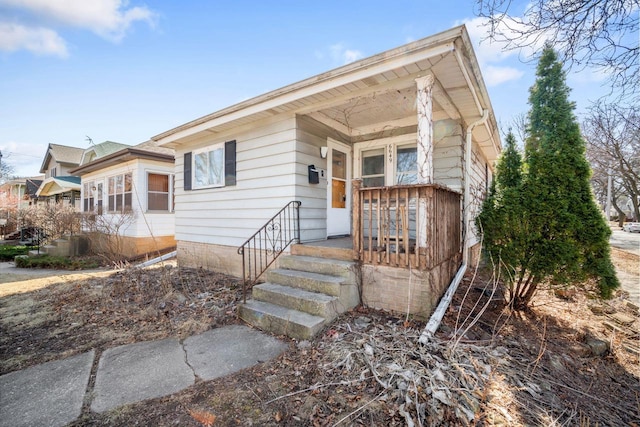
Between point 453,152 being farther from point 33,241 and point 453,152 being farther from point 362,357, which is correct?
point 33,241

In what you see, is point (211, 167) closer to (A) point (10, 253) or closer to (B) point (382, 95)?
(B) point (382, 95)

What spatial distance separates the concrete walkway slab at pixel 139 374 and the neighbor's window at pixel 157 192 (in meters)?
7.89

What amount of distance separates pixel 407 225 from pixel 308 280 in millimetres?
1474

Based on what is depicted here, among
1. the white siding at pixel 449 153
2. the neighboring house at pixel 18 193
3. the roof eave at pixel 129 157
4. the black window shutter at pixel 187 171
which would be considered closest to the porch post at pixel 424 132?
the white siding at pixel 449 153

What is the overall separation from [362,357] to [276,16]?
20.4 feet

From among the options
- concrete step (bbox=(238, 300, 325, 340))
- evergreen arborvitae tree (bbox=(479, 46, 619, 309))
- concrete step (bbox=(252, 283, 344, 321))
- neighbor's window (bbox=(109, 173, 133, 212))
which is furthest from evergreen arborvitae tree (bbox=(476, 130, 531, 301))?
neighbor's window (bbox=(109, 173, 133, 212))

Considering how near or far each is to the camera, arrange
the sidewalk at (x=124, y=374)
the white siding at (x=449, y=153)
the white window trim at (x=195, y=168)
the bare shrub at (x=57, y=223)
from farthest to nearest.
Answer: the bare shrub at (x=57, y=223) < the white window trim at (x=195, y=168) < the white siding at (x=449, y=153) < the sidewalk at (x=124, y=374)

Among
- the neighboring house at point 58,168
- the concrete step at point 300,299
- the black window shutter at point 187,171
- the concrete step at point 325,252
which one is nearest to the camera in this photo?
the concrete step at point 300,299

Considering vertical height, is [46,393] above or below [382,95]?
below

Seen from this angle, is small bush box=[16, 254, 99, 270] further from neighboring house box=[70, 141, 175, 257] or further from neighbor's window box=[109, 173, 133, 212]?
neighbor's window box=[109, 173, 133, 212]

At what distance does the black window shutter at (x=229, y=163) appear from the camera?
5.76 m

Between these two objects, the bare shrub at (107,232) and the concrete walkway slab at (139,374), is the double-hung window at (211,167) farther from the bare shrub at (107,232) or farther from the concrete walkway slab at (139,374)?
the bare shrub at (107,232)

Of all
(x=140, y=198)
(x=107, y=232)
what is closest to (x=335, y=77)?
(x=140, y=198)

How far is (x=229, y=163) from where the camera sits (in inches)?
230
